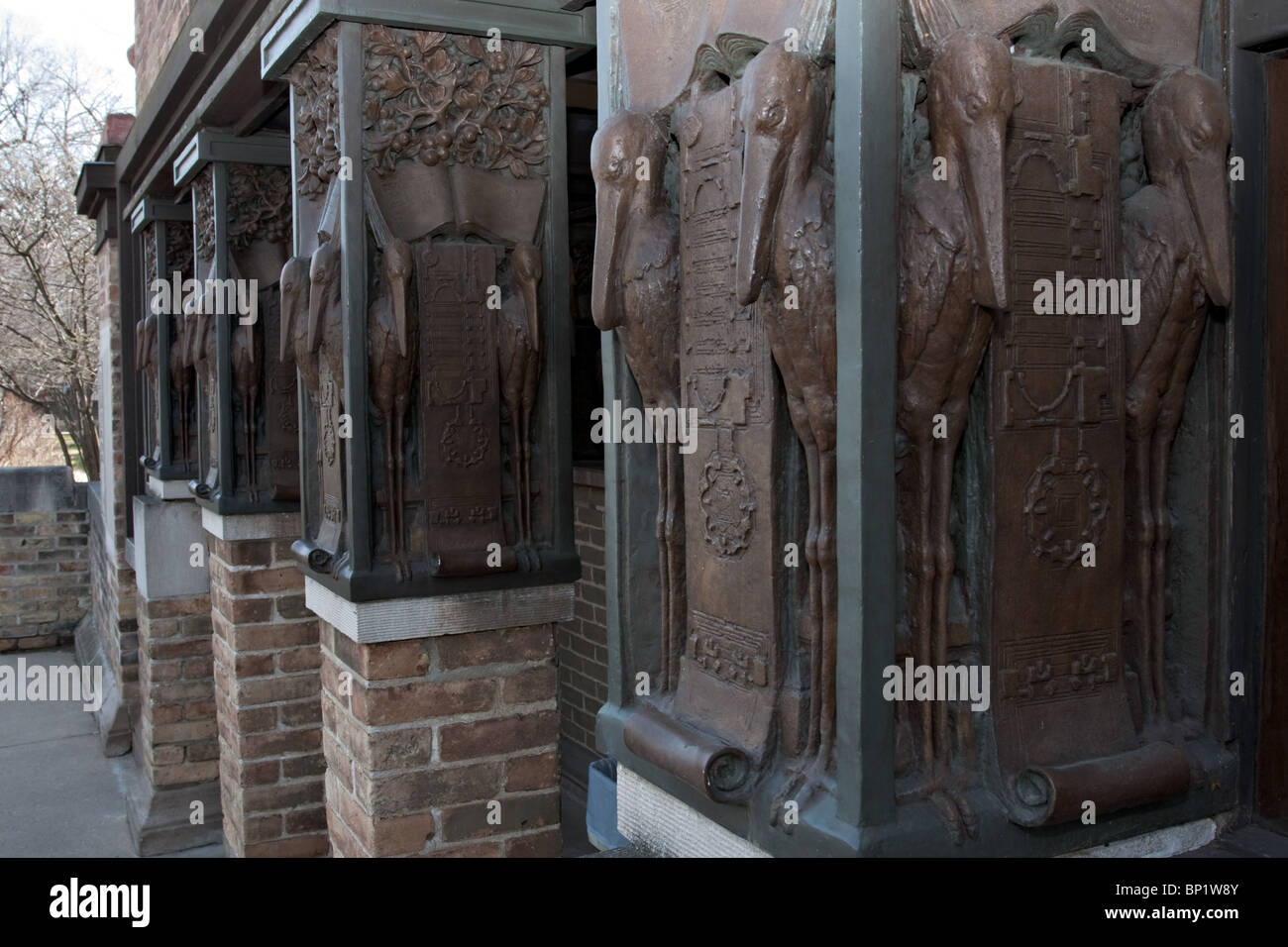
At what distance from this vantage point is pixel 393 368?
3.71m

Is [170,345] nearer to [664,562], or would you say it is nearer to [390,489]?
[390,489]

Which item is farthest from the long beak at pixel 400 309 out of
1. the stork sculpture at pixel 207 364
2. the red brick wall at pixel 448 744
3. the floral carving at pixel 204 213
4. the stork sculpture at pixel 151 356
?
the stork sculpture at pixel 151 356

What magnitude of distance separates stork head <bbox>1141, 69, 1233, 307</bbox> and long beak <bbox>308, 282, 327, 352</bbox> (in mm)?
2533

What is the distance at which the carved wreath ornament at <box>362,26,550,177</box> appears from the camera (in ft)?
11.9

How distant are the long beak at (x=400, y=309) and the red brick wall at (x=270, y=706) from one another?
2471 millimetres

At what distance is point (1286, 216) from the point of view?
2152 mm

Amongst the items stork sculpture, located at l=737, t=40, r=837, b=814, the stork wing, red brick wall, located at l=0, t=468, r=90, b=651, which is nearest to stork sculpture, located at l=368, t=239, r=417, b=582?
stork sculpture, located at l=737, t=40, r=837, b=814

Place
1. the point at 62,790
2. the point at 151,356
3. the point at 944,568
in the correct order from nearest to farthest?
1. the point at 944,568
2. the point at 62,790
3. the point at 151,356

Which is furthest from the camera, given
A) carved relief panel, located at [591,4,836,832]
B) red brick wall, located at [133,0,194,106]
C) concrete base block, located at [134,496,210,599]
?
concrete base block, located at [134,496,210,599]

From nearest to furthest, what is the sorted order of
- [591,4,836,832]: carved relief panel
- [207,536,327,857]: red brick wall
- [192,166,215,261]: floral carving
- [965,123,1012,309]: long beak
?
1. [965,123,1012,309]: long beak
2. [591,4,836,832]: carved relief panel
3. [207,536,327,857]: red brick wall
4. [192,166,215,261]: floral carving

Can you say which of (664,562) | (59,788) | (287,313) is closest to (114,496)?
(59,788)

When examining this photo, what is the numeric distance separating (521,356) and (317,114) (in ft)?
3.32

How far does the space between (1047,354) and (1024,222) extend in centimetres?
22

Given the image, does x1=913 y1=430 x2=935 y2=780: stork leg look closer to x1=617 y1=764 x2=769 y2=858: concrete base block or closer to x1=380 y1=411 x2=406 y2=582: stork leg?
x1=617 y1=764 x2=769 y2=858: concrete base block
